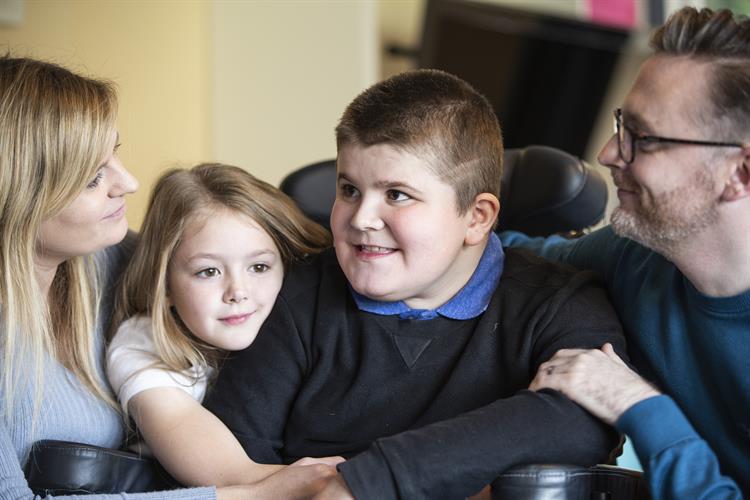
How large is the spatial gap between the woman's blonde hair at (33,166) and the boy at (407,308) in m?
0.35

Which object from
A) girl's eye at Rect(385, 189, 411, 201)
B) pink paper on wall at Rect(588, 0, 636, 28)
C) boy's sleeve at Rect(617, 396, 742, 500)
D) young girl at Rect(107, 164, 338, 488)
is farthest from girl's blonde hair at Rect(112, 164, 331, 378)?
pink paper on wall at Rect(588, 0, 636, 28)

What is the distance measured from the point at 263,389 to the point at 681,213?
2.50 feet

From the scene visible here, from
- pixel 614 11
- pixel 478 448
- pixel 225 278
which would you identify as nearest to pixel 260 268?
pixel 225 278

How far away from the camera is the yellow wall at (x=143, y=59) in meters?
4.09

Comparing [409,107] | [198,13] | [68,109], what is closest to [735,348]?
[409,107]

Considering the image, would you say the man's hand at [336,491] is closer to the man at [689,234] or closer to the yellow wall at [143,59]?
the man at [689,234]

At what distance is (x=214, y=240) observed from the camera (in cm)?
177

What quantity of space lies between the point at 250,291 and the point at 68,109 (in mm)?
447

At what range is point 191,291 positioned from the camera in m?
1.79

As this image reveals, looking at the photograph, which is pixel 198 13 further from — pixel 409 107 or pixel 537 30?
pixel 409 107

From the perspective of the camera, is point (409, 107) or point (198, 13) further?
point (198, 13)

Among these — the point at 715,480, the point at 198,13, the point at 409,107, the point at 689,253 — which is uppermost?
the point at 409,107

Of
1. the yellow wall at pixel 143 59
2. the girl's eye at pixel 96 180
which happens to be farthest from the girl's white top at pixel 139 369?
the yellow wall at pixel 143 59

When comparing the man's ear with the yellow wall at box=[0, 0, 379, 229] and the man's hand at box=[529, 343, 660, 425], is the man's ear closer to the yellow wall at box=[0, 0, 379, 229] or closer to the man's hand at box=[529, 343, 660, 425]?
the man's hand at box=[529, 343, 660, 425]
